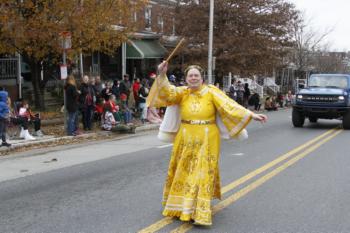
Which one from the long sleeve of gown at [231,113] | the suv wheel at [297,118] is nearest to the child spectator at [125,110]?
the suv wheel at [297,118]

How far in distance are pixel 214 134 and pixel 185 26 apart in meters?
25.6

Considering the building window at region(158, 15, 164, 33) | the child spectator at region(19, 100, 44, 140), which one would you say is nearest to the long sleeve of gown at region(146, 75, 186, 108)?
the child spectator at region(19, 100, 44, 140)

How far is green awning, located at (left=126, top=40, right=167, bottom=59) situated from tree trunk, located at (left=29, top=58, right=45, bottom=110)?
7793 mm

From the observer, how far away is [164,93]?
6184mm

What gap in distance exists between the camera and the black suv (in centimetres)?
1816

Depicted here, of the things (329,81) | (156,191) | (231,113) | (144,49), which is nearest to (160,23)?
(144,49)

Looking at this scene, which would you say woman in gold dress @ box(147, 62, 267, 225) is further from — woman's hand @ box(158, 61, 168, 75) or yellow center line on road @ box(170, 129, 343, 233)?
yellow center line on road @ box(170, 129, 343, 233)

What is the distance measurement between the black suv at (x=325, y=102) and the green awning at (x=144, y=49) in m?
11.2

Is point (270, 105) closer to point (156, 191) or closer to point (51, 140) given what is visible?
point (51, 140)

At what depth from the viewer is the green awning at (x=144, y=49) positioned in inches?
1144

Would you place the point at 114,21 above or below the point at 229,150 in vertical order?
above

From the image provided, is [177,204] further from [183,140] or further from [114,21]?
[114,21]

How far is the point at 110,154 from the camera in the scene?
40.6ft

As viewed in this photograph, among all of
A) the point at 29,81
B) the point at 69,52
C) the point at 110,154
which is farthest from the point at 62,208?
the point at 29,81
